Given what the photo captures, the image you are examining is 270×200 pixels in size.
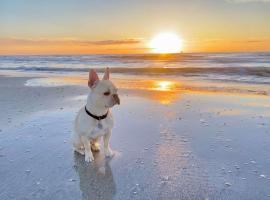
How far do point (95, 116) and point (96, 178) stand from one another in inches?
30.9

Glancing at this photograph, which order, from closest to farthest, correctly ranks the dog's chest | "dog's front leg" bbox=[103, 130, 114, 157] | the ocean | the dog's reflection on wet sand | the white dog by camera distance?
the dog's reflection on wet sand → the white dog → the dog's chest → "dog's front leg" bbox=[103, 130, 114, 157] → the ocean

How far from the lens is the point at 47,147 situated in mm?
5203

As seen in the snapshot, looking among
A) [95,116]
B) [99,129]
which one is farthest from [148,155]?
[95,116]

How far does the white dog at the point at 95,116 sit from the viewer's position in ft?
14.4

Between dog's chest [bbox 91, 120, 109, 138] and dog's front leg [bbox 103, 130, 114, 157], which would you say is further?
dog's front leg [bbox 103, 130, 114, 157]

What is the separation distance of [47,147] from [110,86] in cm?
148

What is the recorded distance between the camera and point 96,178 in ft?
13.4

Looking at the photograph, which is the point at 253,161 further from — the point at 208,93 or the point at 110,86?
the point at 208,93

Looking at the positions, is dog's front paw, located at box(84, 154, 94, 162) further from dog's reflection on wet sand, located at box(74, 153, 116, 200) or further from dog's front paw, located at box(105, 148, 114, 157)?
dog's front paw, located at box(105, 148, 114, 157)

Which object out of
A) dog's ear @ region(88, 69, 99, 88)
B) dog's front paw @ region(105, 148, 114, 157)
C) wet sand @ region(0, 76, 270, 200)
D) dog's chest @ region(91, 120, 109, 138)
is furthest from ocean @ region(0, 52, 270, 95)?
dog's ear @ region(88, 69, 99, 88)

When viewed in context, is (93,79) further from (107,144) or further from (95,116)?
(107,144)

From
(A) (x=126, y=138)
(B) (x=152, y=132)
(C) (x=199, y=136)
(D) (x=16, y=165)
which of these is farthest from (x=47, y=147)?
(C) (x=199, y=136)

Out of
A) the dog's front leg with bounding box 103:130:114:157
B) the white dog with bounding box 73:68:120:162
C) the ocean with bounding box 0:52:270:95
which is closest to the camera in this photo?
the white dog with bounding box 73:68:120:162

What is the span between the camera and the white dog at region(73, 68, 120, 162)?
4.38 m
